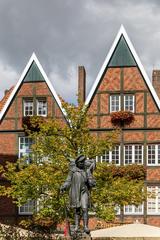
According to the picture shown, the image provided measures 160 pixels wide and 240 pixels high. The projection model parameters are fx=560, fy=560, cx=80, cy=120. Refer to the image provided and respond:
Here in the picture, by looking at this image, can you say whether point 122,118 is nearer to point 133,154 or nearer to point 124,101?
point 124,101

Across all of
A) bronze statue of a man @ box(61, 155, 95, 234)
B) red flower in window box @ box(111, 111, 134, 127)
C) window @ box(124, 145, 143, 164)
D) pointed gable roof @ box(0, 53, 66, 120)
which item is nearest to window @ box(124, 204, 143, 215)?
window @ box(124, 145, 143, 164)

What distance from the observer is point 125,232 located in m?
16.2

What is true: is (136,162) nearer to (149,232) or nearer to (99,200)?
(99,200)

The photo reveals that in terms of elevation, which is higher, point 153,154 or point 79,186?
point 153,154

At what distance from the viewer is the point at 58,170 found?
2381cm

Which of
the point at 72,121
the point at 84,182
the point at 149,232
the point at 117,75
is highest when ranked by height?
the point at 117,75

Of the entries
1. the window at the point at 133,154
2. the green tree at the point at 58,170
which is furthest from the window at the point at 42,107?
the green tree at the point at 58,170

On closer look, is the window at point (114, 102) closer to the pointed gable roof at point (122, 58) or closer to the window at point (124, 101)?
the window at point (124, 101)

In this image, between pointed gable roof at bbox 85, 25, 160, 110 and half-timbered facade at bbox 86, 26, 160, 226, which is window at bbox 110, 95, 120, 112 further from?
pointed gable roof at bbox 85, 25, 160, 110

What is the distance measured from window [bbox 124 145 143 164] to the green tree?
744cm

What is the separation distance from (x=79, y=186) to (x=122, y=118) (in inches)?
740

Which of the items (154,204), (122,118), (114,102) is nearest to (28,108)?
(114,102)

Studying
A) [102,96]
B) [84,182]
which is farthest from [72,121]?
[84,182]

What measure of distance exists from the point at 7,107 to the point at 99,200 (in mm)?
12369
